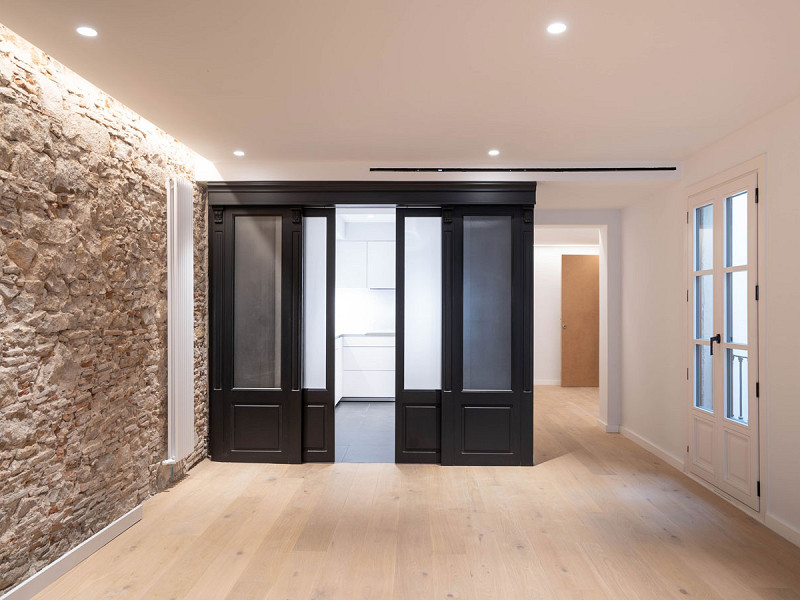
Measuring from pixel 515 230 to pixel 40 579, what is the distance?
4.10 m

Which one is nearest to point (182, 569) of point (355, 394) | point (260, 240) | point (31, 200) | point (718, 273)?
point (31, 200)

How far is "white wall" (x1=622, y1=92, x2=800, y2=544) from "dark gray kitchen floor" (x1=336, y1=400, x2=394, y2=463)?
266 centimetres

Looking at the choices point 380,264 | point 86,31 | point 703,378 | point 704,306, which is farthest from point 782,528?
point 380,264

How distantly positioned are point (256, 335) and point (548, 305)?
6213 millimetres

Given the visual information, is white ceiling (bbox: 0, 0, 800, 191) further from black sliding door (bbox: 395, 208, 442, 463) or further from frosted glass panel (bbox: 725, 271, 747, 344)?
frosted glass panel (bbox: 725, 271, 747, 344)

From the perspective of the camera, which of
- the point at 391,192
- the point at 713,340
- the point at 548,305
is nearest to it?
the point at 713,340

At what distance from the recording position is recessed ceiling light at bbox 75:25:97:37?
2352 millimetres

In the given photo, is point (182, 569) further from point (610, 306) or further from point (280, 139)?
point (610, 306)

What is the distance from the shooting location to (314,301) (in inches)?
192

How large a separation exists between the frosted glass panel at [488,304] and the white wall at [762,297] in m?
1.52

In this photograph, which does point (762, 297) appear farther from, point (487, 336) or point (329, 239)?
point (329, 239)

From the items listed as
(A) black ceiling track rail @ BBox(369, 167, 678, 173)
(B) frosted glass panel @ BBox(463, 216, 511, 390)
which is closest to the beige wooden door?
(A) black ceiling track rail @ BBox(369, 167, 678, 173)

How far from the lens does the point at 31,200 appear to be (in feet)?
8.35

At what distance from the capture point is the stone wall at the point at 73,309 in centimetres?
244
